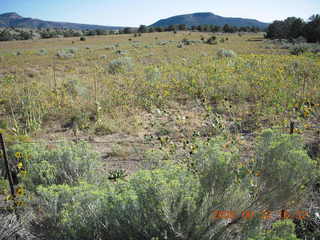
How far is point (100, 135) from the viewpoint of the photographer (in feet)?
19.0

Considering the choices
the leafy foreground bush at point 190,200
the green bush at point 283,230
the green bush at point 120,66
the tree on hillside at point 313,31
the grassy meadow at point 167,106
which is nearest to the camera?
the green bush at point 283,230

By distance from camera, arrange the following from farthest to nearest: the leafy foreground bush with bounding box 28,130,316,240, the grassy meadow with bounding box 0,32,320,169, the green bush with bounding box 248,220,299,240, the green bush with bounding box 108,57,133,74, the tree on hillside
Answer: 1. the tree on hillside
2. the green bush with bounding box 108,57,133,74
3. the grassy meadow with bounding box 0,32,320,169
4. the leafy foreground bush with bounding box 28,130,316,240
5. the green bush with bounding box 248,220,299,240

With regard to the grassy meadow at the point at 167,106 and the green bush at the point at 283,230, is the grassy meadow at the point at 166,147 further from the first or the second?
the green bush at the point at 283,230

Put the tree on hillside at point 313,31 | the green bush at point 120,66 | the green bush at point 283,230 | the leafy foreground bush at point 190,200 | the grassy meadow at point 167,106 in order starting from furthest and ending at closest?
the tree on hillside at point 313,31
the green bush at point 120,66
the grassy meadow at point 167,106
the leafy foreground bush at point 190,200
the green bush at point 283,230

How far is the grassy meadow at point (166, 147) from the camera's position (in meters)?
2.19

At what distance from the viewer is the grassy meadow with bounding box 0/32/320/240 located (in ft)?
7.20

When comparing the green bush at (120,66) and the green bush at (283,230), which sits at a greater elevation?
the green bush at (120,66)

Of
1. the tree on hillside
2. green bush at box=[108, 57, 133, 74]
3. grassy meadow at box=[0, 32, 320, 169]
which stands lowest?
grassy meadow at box=[0, 32, 320, 169]

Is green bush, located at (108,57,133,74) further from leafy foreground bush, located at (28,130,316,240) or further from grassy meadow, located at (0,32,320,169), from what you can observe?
leafy foreground bush, located at (28,130,316,240)

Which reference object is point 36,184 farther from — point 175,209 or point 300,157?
point 300,157

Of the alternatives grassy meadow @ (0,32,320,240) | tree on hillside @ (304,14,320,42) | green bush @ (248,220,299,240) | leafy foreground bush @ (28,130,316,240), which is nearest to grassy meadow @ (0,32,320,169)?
grassy meadow @ (0,32,320,240)

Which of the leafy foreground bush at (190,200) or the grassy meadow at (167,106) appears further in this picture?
the grassy meadow at (167,106)

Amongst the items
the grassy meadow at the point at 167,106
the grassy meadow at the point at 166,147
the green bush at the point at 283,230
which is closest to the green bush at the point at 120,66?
the grassy meadow at the point at 166,147

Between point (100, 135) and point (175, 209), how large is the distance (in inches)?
156
